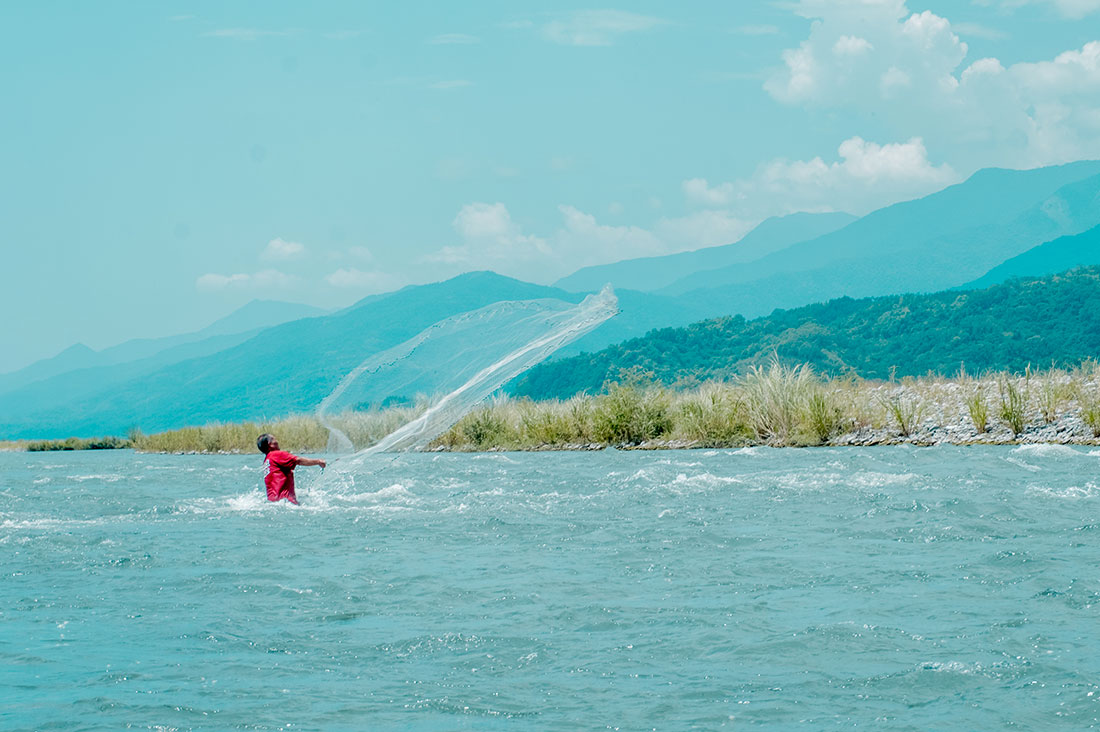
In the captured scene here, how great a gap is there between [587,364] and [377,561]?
322 feet

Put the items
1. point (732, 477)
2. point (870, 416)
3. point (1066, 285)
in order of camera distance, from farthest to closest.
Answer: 1. point (1066, 285)
2. point (870, 416)
3. point (732, 477)

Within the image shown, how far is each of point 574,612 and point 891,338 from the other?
92.3 m

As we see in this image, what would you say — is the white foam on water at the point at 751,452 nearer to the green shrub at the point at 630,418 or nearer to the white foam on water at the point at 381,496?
the green shrub at the point at 630,418

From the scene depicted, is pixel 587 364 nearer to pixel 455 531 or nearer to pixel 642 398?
pixel 642 398

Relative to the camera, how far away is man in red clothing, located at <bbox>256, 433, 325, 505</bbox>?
1577cm

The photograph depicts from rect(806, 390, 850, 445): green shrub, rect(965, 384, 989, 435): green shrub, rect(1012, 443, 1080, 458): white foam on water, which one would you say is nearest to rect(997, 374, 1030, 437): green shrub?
rect(965, 384, 989, 435): green shrub

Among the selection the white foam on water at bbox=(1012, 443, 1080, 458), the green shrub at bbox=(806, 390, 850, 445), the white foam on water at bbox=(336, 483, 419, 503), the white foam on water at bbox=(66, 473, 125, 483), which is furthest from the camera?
the green shrub at bbox=(806, 390, 850, 445)

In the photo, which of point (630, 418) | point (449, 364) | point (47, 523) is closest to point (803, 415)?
point (630, 418)

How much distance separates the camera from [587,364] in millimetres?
108750

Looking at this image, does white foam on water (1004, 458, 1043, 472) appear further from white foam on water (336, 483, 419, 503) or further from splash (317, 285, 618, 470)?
white foam on water (336, 483, 419, 503)

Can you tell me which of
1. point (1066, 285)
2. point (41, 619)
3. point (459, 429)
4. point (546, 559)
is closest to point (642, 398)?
point (459, 429)

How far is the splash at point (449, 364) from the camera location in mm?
14250

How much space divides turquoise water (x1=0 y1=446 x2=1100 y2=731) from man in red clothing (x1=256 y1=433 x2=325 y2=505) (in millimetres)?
402

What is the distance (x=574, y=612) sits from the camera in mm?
8156
